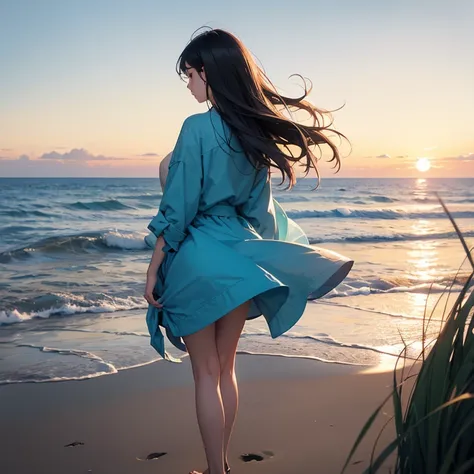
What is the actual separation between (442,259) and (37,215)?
12768 mm

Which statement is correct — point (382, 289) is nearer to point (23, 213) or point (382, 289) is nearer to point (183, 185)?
point (183, 185)

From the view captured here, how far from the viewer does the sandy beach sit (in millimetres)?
3109

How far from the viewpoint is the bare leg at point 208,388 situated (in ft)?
8.71

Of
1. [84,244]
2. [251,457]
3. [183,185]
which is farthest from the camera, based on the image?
[84,244]

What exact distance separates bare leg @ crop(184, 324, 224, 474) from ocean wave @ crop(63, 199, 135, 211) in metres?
20.9

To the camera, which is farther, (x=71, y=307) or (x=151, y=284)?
(x=71, y=307)

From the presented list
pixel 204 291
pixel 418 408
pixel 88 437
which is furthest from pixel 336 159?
pixel 88 437

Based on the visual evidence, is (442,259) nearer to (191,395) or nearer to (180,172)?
(191,395)

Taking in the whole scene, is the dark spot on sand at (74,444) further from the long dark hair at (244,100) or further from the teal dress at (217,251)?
the long dark hair at (244,100)

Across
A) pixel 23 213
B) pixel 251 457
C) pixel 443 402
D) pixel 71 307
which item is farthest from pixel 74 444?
pixel 23 213

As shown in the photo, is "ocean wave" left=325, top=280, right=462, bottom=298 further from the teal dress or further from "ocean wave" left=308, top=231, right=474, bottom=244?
"ocean wave" left=308, top=231, right=474, bottom=244

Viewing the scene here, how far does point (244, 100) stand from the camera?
252cm

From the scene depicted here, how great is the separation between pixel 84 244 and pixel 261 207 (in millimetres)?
10772

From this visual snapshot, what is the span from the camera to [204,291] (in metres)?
2.51
